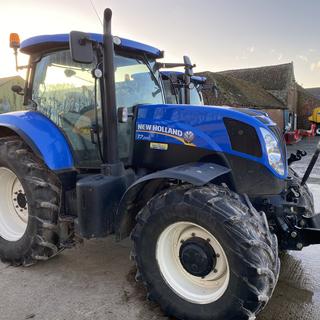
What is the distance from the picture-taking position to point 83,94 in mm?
3463

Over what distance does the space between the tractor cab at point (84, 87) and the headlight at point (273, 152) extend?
1255 mm

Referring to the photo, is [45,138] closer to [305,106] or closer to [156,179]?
[156,179]

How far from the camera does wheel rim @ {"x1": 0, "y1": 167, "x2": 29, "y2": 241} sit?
12.7 feet

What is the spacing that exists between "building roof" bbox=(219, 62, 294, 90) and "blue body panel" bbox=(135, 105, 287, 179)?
28010 mm

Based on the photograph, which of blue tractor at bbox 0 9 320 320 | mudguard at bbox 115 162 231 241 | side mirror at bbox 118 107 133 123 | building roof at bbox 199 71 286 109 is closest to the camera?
blue tractor at bbox 0 9 320 320

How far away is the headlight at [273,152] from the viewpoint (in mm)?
2904

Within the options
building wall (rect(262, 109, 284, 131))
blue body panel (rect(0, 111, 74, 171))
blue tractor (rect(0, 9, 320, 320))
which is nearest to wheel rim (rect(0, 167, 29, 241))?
blue tractor (rect(0, 9, 320, 320))

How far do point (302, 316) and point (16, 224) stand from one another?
9.73 ft

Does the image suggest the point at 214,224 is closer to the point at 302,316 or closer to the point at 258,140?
the point at 258,140

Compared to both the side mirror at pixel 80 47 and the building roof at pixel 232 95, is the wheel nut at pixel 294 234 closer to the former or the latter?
the side mirror at pixel 80 47

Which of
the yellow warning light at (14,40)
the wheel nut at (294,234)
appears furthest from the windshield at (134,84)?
the wheel nut at (294,234)

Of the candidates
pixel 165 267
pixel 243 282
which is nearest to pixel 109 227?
pixel 165 267

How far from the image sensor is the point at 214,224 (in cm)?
246

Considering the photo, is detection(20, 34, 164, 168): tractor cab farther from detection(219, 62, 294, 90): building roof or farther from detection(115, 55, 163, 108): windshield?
detection(219, 62, 294, 90): building roof
